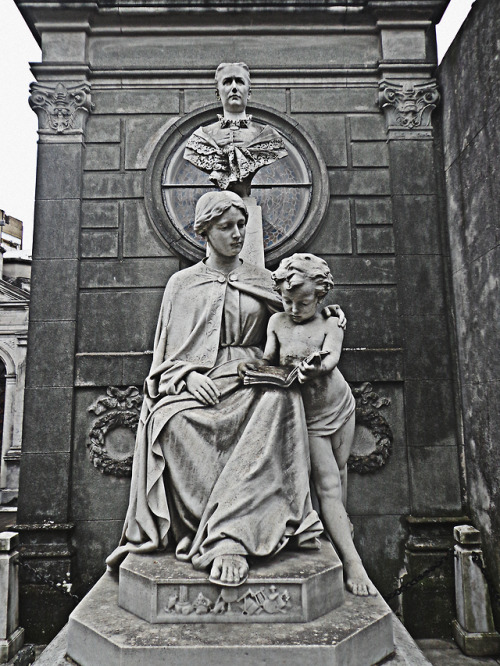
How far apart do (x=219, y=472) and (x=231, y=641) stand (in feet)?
2.81

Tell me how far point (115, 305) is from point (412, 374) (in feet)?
10.3

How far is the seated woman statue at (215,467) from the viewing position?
267 cm

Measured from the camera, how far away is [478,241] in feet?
16.1

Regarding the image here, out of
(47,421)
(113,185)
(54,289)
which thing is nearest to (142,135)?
(113,185)

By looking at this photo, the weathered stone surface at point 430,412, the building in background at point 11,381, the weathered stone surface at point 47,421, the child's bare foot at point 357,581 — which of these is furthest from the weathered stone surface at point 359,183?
the building in background at point 11,381

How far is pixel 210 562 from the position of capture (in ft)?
8.32

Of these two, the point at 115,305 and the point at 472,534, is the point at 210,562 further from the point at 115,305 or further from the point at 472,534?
the point at 115,305

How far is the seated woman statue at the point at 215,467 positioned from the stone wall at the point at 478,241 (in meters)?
2.59

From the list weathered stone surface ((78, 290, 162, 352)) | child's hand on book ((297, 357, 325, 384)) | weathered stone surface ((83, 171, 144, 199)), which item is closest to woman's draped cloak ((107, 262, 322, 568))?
child's hand on book ((297, 357, 325, 384))

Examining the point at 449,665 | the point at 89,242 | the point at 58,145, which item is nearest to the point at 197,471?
the point at 449,665

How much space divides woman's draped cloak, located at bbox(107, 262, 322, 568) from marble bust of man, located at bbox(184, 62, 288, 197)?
2.27 m

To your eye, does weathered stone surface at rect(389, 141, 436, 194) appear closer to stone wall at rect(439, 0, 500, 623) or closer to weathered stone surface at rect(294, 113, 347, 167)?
stone wall at rect(439, 0, 500, 623)

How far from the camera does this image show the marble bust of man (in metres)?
4.84

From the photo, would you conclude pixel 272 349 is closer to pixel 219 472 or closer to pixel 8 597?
pixel 219 472
